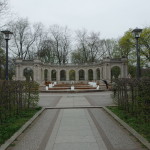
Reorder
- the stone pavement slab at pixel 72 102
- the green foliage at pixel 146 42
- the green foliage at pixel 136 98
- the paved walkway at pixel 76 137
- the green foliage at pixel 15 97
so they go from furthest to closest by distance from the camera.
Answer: the green foliage at pixel 146 42 → the stone pavement slab at pixel 72 102 → the green foliage at pixel 15 97 → the green foliage at pixel 136 98 → the paved walkway at pixel 76 137

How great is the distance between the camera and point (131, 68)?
52.2 meters

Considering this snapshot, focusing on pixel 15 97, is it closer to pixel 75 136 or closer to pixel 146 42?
pixel 75 136

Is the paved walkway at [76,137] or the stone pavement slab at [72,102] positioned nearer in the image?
the paved walkway at [76,137]

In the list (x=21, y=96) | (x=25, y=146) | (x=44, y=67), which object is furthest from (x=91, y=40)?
(x=25, y=146)

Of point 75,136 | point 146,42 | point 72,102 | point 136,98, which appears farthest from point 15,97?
point 146,42

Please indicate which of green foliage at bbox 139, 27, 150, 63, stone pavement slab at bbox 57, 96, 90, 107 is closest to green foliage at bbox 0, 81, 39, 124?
stone pavement slab at bbox 57, 96, 90, 107

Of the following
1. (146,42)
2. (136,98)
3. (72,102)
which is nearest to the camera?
(136,98)

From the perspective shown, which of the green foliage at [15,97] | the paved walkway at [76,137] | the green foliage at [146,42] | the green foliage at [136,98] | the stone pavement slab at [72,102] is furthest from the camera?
the green foliage at [146,42]

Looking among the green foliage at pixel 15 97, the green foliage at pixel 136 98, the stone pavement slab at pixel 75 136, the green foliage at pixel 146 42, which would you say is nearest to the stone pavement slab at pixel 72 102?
the green foliage at pixel 15 97

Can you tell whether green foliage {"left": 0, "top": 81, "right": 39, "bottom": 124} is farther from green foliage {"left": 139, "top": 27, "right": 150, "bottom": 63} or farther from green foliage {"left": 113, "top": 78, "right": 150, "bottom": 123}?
green foliage {"left": 139, "top": 27, "right": 150, "bottom": 63}

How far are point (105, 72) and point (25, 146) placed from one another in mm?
39797

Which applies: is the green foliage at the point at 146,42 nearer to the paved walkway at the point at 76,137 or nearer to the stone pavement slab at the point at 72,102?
the stone pavement slab at the point at 72,102

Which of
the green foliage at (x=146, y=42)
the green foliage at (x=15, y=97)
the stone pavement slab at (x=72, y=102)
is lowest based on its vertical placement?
the stone pavement slab at (x=72, y=102)

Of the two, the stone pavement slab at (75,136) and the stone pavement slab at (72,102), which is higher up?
the stone pavement slab at (75,136)
